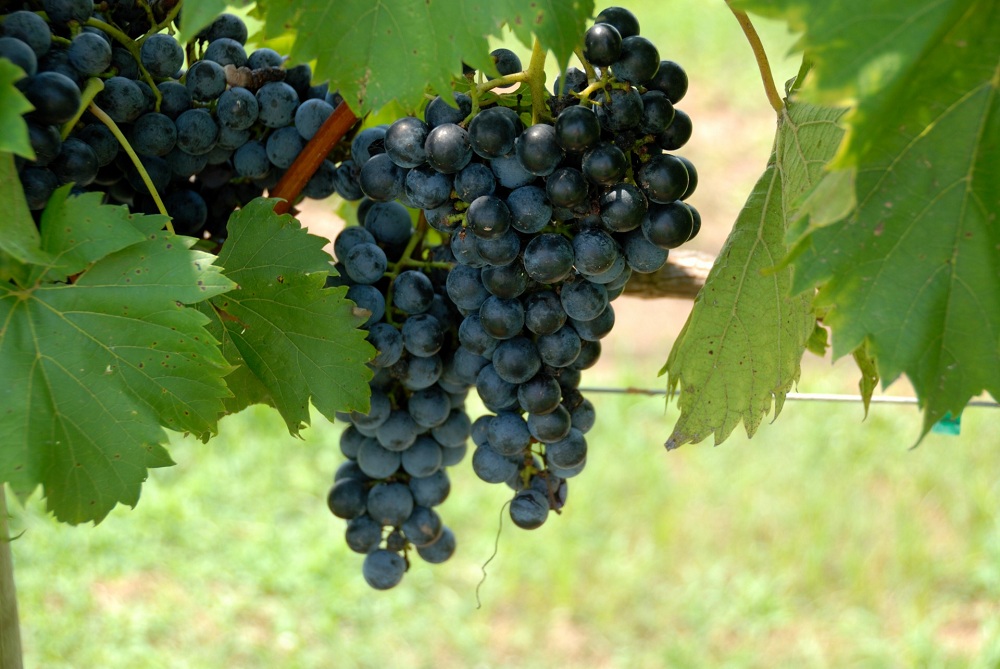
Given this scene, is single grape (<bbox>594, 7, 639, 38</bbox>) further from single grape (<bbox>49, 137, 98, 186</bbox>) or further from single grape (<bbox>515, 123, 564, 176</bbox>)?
single grape (<bbox>49, 137, 98, 186</bbox>)

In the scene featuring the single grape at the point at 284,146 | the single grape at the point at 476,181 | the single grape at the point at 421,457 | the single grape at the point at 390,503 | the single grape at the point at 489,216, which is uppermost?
the single grape at the point at 476,181

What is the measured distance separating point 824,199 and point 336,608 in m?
2.07

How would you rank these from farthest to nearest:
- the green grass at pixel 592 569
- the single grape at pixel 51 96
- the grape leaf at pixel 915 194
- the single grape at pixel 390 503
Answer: the green grass at pixel 592 569 < the single grape at pixel 390 503 < the single grape at pixel 51 96 < the grape leaf at pixel 915 194

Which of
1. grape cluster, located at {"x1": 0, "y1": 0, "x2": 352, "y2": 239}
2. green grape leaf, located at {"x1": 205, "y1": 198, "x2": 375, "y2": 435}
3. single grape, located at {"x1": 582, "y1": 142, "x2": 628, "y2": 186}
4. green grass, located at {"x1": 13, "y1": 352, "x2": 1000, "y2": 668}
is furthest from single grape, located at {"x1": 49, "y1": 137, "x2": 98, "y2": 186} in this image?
green grass, located at {"x1": 13, "y1": 352, "x2": 1000, "y2": 668}

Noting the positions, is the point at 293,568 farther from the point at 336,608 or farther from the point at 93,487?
the point at 93,487

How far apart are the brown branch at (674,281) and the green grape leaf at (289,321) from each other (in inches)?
16.0

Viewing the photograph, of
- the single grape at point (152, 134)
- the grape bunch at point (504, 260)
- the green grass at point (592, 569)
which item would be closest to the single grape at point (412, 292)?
the grape bunch at point (504, 260)

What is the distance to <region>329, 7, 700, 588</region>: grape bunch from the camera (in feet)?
→ 2.20

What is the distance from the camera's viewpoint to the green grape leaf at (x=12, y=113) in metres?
0.54

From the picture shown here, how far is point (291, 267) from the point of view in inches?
29.6

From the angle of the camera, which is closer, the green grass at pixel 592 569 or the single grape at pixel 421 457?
the single grape at pixel 421 457

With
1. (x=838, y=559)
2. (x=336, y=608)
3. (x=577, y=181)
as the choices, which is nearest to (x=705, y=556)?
(x=838, y=559)

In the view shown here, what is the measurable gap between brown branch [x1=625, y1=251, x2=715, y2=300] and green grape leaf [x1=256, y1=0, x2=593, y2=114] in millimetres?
479

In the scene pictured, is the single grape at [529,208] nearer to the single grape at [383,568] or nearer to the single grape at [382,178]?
the single grape at [382,178]
